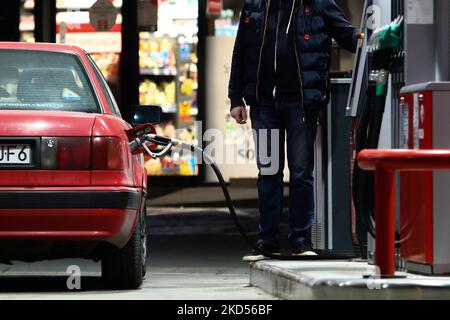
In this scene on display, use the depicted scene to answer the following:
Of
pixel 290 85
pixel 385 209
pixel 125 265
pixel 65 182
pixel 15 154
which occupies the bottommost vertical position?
pixel 125 265

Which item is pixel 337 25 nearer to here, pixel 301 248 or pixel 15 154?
pixel 301 248

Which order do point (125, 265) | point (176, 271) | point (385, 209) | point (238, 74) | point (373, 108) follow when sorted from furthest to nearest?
point (176, 271)
point (238, 74)
point (125, 265)
point (373, 108)
point (385, 209)

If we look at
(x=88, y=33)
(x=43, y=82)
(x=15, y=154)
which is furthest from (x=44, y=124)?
(x=88, y=33)

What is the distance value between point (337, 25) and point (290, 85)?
50 centimetres

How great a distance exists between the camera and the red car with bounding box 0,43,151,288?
8258 mm

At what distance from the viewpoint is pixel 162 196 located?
21359mm

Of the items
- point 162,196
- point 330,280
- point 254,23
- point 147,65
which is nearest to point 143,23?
point 147,65

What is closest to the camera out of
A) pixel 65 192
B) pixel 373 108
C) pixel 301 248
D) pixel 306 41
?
pixel 65 192

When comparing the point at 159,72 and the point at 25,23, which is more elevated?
the point at 25,23

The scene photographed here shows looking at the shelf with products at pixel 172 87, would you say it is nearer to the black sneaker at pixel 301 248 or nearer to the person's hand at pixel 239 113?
the person's hand at pixel 239 113

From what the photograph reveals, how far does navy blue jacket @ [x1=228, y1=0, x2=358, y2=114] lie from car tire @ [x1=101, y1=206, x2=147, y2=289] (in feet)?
4.36

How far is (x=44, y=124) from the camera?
8.41 m

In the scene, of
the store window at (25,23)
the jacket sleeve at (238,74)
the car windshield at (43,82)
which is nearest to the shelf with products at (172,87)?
the store window at (25,23)

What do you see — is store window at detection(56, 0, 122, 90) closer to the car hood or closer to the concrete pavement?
the concrete pavement
